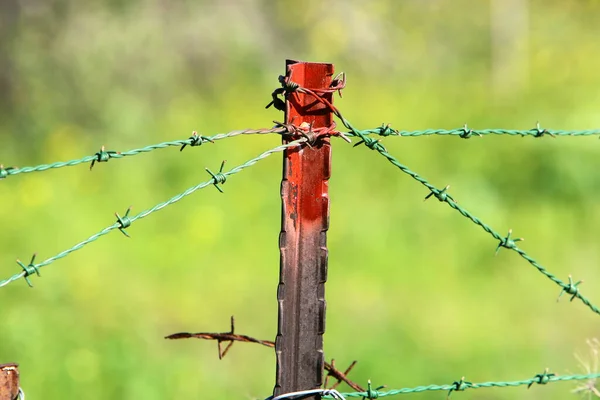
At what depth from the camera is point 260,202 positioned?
8.51 metres

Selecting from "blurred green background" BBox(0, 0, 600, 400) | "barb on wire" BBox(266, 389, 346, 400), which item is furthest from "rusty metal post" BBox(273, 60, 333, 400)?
"blurred green background" BBox(0, 0, 600, 400)

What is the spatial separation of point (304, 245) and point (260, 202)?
6.14m

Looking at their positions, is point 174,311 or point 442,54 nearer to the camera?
point 174,311

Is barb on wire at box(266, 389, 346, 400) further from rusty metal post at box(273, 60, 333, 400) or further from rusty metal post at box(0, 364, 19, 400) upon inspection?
rusty metal post at box(0, 364, 19, 400)

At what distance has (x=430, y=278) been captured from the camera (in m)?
7.41

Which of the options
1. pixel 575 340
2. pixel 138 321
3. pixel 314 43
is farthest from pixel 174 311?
pixel 314 43

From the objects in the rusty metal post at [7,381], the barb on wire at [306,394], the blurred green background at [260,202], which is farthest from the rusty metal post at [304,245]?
the blurred green background at [260,202]

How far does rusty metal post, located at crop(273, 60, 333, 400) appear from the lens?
2.37 metres

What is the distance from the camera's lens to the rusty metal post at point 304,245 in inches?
93.1

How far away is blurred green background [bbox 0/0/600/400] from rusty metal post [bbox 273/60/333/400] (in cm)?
286

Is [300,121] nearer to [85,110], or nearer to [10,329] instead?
[10,329]

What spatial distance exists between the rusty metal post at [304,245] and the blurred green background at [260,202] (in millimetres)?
2863

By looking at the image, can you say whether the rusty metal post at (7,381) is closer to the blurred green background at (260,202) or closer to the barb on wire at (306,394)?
the barb on wire at (306,394)

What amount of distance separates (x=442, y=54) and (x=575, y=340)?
304 inches
